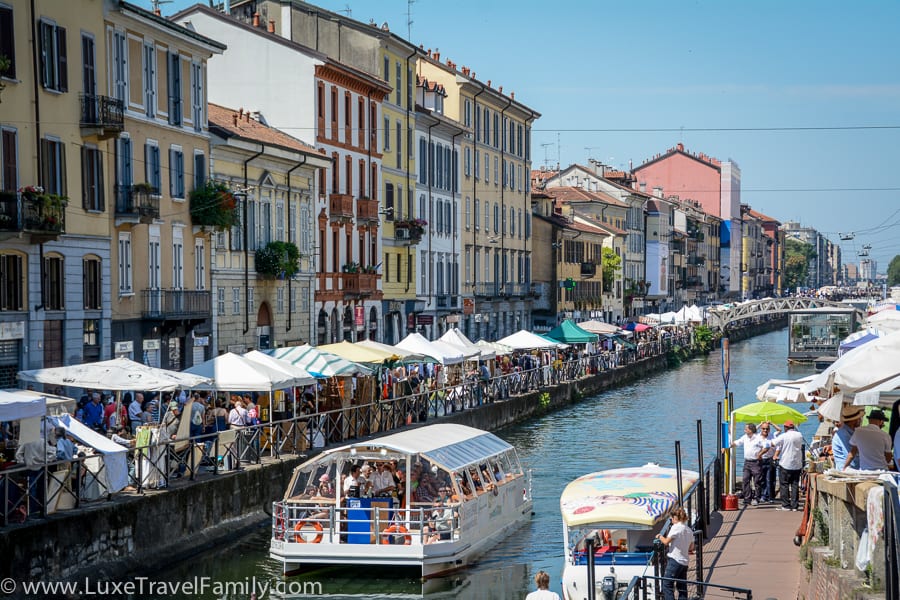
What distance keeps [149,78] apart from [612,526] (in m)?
22.3

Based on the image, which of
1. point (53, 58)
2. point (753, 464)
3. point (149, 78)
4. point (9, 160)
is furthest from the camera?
point (149, 78)

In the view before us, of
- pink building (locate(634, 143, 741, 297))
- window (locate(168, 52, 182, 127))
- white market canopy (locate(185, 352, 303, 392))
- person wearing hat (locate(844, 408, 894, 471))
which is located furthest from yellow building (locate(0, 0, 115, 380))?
pink building (locate(634, 143, 741, 297))

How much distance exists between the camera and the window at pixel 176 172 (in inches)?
1526

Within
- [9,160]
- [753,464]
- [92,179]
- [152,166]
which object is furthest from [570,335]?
[753,464]

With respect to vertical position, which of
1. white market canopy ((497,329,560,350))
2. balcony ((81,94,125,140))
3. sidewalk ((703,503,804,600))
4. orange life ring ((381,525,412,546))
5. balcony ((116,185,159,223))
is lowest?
orange life ring ((381,525,412,546))

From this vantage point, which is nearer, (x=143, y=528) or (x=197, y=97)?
(x=143, y=528)

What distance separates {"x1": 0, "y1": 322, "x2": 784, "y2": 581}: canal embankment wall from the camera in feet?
64.1

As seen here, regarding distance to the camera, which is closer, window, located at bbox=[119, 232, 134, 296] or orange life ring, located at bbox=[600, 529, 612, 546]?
orange life ring, located at bbox=[600, 529, 612, 546]

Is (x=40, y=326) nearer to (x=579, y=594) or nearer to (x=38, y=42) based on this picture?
(x=38, y=42)

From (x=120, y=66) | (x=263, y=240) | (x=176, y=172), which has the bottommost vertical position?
(x=263, y=240)

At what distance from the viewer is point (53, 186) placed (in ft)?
105

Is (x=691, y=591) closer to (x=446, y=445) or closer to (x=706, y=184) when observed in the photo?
(x=446, y=445)

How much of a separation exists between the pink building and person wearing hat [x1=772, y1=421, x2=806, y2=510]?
129770mm

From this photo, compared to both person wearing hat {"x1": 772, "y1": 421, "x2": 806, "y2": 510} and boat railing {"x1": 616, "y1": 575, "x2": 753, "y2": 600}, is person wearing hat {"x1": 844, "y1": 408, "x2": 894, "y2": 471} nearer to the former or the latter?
boat railing {"x1": 616, "y1": 575, "x2": 753, "y2": 600}
